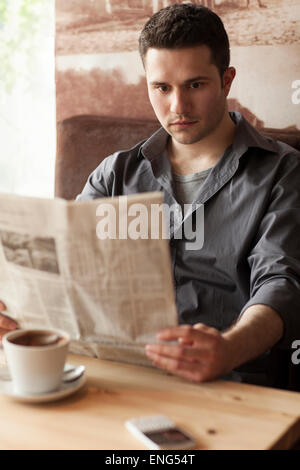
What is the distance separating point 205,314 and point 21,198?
0.69 meters

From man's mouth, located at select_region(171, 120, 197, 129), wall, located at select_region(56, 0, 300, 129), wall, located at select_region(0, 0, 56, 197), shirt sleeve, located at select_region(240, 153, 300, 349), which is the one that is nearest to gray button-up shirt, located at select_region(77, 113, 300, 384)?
shirt sleeve, located at select_region(240, 153, 300, 349)

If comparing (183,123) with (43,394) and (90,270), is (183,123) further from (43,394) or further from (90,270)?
(43,394)

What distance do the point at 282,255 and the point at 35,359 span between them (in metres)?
0.63

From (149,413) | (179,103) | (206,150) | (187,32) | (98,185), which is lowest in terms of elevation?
(149,413)

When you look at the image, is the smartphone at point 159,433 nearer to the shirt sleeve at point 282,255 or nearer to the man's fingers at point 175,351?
the man's fingers at point 175,351

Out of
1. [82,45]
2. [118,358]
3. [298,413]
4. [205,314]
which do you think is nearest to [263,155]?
[205,314]

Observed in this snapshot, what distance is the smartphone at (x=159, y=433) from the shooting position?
76 cm

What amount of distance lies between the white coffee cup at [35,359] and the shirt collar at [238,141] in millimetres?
756

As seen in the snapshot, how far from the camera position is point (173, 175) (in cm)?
159

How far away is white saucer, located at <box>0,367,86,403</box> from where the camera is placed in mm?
887

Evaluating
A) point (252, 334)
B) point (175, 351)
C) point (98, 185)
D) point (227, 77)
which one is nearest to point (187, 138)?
point (227, 77)

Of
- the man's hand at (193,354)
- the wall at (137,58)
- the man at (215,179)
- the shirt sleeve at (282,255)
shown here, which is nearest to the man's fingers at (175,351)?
the man's hand at (193,354)

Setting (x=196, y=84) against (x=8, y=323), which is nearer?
(x=8, y=323)

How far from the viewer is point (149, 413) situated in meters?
0.87
